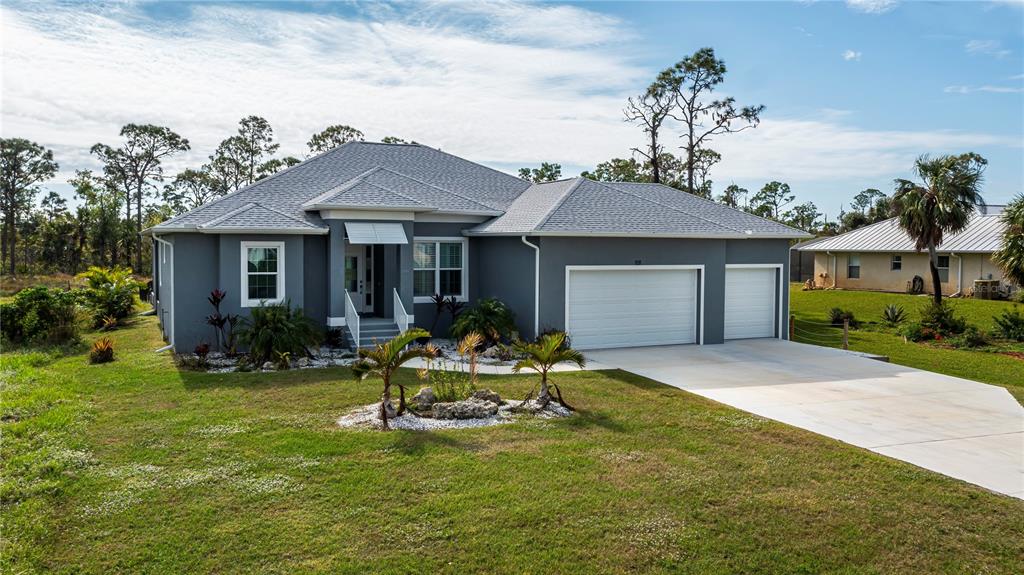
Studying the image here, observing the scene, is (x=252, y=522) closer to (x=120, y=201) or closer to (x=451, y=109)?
(x=451, y=109)

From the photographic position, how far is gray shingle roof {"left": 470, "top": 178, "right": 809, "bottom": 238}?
1652 centimetres

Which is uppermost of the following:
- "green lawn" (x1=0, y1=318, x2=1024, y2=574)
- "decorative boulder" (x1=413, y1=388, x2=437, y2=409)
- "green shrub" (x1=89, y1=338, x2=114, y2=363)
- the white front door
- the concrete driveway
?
the white front door

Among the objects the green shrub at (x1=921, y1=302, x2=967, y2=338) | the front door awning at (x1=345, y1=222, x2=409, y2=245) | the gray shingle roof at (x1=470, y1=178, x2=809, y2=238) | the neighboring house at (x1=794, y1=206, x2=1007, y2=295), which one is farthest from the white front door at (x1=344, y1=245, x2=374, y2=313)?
the neighboring house at (x1=794, y1=206, x2=1007, y2=295)

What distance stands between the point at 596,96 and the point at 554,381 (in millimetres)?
15908

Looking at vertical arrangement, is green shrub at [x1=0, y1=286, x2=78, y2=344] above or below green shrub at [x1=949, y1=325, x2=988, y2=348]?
above

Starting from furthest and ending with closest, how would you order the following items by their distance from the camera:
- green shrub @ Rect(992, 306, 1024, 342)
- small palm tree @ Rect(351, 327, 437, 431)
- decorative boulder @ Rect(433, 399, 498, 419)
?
green shrub @ Rect(992, 306, 1024, 342)
decorative boulder @ Rect(433, 399, 498, 419)
small palm tree @ Rect(351, 327, 437, 431)

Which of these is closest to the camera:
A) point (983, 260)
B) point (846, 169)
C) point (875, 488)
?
point (875, 488)

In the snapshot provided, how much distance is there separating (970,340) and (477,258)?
13.8m

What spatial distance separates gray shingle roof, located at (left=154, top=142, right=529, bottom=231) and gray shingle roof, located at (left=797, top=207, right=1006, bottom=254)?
2074 cm

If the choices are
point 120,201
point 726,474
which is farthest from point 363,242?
point 120,201

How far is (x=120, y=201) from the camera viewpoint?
4941 cm

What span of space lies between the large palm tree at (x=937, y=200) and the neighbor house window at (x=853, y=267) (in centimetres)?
897

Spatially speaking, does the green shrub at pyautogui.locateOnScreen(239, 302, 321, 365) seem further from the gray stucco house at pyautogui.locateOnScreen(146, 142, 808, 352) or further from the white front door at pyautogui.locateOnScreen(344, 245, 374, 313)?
the white front door at pyautogui.locateOnScreen(344, 245, 374, 313)

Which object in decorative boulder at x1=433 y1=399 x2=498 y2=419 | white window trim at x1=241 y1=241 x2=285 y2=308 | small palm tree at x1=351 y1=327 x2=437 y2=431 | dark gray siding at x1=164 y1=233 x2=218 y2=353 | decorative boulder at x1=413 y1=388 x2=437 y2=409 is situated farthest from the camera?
white window trim at x1=241 y1=241 x2=285 y2=308
